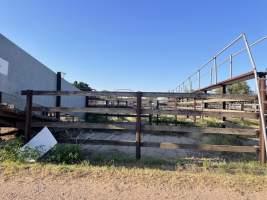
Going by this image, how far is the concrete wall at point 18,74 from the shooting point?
7.17 metres

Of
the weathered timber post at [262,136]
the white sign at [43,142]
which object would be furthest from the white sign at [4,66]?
the weathered timber post at [262,136]

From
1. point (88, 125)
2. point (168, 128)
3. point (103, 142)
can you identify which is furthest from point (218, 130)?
point (88, 125)

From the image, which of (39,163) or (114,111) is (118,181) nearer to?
(39,163)

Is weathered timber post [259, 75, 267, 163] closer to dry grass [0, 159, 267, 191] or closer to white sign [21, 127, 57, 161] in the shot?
dry grass [0, 159, 267, 191]

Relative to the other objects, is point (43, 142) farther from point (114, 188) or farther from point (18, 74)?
point (114, 188)

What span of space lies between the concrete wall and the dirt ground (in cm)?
348

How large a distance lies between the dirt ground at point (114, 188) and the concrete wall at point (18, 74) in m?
3.48

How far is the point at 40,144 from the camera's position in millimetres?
6469

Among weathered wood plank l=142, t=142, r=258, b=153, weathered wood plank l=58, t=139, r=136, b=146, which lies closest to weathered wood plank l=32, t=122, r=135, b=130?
weathered wood plank l=58, t=139, r=136, b=146

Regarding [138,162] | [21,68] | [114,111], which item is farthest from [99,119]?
[138,162]

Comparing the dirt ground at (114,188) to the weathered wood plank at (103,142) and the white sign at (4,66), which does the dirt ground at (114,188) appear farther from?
the white sign at (4,66)

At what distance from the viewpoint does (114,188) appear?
167 inches

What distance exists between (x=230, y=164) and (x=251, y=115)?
139 centimetres

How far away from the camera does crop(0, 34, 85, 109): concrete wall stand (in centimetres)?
717
